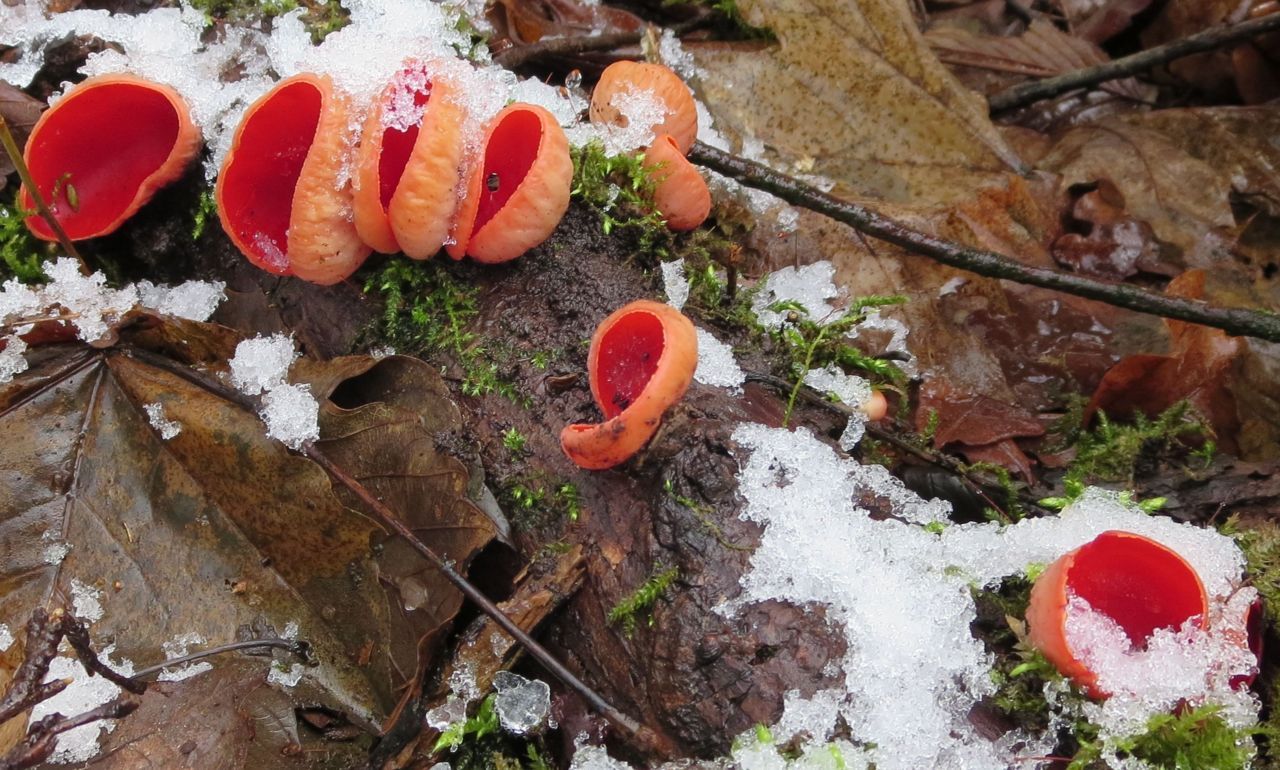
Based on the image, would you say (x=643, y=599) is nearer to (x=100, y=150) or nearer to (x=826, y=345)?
(x=826, y=345)

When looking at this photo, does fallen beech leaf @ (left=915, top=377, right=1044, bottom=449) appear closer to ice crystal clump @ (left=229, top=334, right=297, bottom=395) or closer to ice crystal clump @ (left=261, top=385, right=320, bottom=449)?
ice crystal clump @ (left=261, top=385, right=320, bottom=449)

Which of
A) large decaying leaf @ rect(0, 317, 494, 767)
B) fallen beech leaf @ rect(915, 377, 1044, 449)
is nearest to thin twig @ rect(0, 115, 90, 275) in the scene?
large decaying leaf @ rect(0, 317, 494, 767)

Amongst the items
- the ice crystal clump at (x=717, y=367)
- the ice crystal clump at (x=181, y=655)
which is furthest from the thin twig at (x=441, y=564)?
the ice crystal clump at (x=717, y=367)

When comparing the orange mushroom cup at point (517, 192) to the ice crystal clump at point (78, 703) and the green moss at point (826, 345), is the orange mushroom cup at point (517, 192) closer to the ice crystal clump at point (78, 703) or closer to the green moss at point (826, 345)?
the green moss at point (826, 345)

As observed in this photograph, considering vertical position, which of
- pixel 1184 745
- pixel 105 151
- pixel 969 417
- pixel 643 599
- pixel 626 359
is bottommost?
pixel 969 417

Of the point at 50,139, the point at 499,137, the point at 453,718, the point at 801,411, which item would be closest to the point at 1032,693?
the point at 801,411

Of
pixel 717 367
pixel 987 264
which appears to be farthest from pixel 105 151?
pixel 987 264
